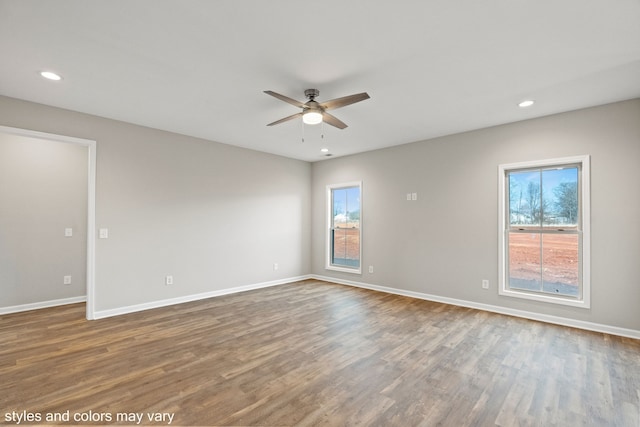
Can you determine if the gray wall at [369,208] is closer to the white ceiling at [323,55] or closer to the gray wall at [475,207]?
the gray wall at [475,207]

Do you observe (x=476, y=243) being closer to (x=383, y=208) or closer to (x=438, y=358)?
(x=383, y=208)

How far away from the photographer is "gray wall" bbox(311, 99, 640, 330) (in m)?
3.41

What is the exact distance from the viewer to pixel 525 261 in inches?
163

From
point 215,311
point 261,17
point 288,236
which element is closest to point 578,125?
point 261,17

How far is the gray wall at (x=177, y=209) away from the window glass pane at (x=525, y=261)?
13.5 feet

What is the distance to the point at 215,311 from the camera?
168 inches

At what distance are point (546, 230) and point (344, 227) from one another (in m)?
3.57

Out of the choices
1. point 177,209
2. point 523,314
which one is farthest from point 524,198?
point 177,209

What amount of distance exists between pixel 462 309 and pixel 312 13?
4.35 m

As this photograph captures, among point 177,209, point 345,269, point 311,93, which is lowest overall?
point 345,269

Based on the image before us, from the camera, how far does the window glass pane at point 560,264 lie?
3.78 metres

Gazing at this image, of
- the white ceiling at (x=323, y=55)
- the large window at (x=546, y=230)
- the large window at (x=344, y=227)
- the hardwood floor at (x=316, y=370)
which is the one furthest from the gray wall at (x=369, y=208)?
the hardwood floor at (x=316, y=370)

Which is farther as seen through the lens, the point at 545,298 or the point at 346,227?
the point at 346,227

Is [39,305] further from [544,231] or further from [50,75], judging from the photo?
[544,231]
